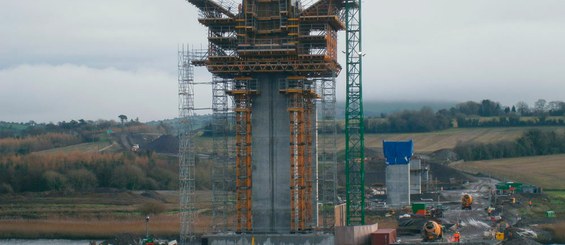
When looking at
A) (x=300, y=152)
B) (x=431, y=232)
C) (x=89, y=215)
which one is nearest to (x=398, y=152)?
(x=89, y=215)

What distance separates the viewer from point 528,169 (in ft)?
531

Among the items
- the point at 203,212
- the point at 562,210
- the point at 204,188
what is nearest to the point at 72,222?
the point at 203,212

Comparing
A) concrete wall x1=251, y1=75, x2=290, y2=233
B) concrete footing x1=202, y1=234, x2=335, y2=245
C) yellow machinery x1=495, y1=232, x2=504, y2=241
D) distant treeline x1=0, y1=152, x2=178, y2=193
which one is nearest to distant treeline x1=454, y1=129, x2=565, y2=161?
distant treeline x1=0, y1=152, x2=178, y2=193

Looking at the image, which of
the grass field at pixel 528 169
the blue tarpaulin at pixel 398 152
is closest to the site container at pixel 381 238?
the blue tarpaulin at pixel 398 152

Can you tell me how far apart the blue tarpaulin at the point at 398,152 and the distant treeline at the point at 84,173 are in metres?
43.7

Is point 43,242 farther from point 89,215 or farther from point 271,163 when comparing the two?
point 271,163

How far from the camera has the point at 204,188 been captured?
438 ft

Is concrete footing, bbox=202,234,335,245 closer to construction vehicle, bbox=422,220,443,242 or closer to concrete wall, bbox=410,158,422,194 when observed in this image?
construction vehicle, bbox=422,220,443,242

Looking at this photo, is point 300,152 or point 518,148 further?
point 518,148

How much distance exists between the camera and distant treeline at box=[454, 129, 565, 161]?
6944 inches

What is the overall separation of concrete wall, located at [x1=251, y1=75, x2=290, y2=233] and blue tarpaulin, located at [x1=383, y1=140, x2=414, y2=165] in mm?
49472

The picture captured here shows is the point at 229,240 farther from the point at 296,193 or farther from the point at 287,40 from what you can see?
the point at 287,40

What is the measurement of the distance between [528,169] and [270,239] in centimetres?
10082

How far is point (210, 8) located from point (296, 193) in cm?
1621
